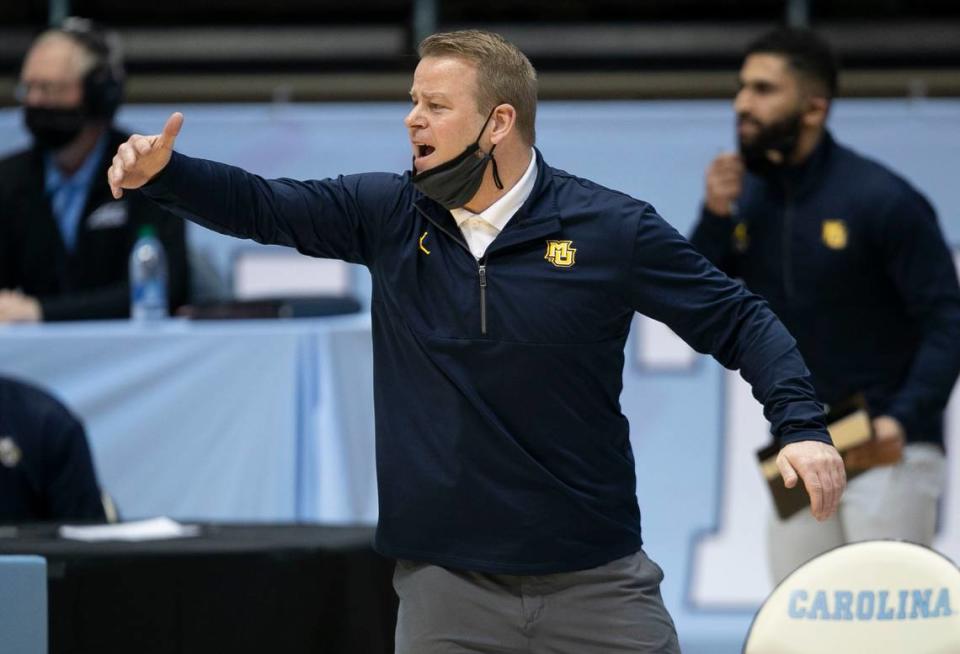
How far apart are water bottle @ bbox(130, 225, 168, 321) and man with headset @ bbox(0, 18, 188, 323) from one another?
1.5 inches

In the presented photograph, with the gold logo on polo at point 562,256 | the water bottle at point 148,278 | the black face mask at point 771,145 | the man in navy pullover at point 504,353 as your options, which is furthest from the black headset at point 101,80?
the gold logo on polo at point 562,256

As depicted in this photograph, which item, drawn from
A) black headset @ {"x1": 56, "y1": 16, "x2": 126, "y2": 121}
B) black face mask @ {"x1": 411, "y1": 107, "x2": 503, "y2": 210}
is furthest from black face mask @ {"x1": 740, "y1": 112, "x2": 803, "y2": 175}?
black headset @ {"x1": 56, "y1": 16, "x2": 126, "y2": 121}

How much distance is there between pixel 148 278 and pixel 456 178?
9.30 ft

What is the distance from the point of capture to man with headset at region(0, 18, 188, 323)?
5957mm

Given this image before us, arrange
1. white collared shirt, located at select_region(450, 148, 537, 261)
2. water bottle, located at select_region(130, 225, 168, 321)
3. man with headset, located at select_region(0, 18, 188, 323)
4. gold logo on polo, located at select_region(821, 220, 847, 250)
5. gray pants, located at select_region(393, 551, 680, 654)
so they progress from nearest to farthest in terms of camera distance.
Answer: gray pants, located at select_region(393, 551, 680, 654) → white collared shirt, located at select_region(450, 148, 537, 261) → gold logo on polo, located at select_region(821, 220, 847, 250) → water bottle, located at select_region(130, 225, 168, 321) → man with headset, located at select_region(0, 18, 188, 323)

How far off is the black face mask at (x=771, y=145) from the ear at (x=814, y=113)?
0.02 metres

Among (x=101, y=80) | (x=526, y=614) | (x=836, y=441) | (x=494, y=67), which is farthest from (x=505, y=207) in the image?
(x=101, y=80)

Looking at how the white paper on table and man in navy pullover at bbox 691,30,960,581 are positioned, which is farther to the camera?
man in navy pullover at bbox 691,30,960,581

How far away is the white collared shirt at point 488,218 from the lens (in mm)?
3152

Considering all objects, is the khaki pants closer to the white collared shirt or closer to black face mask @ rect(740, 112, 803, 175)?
black face mask @ rect(740, 112, 803, 175)

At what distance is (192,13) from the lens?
743 centimetres

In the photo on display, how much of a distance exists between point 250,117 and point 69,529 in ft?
7.89

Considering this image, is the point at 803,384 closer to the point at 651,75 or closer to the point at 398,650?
the point at 398,650

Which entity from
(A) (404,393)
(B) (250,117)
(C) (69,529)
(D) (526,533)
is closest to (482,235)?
(A) (404,393)
